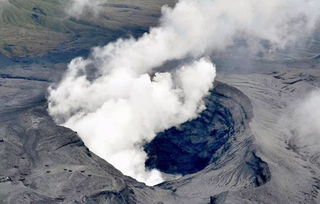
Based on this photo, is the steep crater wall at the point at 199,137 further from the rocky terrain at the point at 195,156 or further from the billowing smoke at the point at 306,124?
the billowing smoke at the point at 306,124

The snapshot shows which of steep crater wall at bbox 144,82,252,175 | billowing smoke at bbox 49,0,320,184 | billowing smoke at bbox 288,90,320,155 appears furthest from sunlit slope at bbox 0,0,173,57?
billowing smoke at bbox 288,90,320,155

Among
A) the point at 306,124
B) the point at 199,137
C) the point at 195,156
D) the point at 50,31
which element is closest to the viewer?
the point at 306,124

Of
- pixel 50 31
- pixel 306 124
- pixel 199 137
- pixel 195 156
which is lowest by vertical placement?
pixel 195 156

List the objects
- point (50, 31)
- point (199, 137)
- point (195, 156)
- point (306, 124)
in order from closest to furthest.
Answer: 1. point (306, 124)
2. point (195, 156)
3. point (199, 137)
4. point (50, 31)

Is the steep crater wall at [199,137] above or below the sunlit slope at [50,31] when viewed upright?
below

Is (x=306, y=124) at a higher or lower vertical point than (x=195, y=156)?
higher

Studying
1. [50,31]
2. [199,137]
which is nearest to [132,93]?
[199,137]

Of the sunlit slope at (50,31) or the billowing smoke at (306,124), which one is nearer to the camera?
the billowing smoke at (306,124)

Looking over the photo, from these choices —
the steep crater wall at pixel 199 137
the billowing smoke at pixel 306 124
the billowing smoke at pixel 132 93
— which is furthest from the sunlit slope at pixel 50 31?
the billowing smoke at pixel 306 124

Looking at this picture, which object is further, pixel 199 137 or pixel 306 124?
pixel 199 137

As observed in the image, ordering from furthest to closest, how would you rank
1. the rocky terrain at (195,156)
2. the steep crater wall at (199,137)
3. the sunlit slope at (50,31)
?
the sunlit slope at (50,31)
the steep crater wall at (199,137)
the rocky terrain at (195,156)

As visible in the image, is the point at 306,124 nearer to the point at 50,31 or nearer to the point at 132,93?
the point at 132,93
